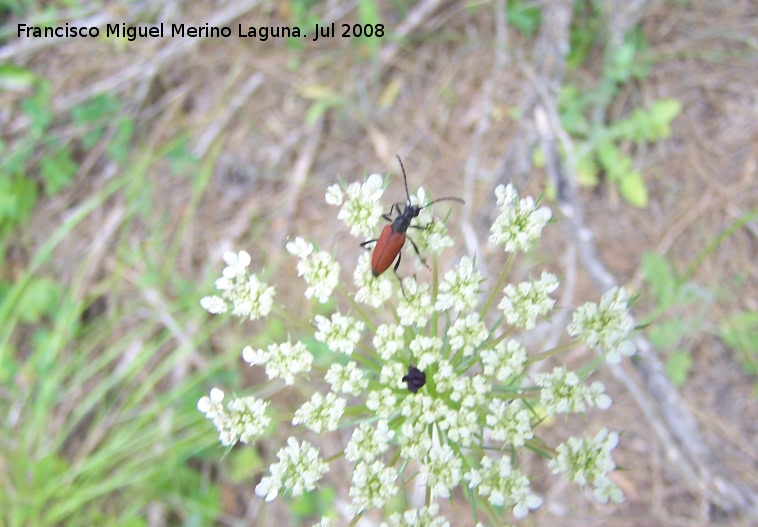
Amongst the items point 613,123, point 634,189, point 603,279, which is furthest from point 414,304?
point 613,123

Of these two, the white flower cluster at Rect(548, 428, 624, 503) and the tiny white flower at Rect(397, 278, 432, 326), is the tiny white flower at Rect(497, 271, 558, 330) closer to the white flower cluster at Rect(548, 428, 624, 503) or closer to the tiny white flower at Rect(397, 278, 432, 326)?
the tiny white flower at Rect(397, 278, 432, 326)

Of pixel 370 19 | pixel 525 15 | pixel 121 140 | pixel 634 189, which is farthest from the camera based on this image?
pixel 121 140

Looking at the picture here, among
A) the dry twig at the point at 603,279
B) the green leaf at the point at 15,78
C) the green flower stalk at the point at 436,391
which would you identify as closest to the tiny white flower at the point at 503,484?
the green flower stalk at the point at 436,391

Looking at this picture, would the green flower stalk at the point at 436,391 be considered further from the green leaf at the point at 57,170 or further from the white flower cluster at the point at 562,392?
the green leaf at the point at 57,170

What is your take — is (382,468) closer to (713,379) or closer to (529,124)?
(529,124)

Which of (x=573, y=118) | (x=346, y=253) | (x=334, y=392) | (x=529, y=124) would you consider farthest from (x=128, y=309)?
(x=573, y=118)

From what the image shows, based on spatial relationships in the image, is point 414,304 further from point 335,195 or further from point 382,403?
point 335,195

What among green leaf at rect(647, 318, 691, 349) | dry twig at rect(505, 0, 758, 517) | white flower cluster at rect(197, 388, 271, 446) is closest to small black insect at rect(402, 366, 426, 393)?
white flower cluster at rect(197, 388, 271, 446)
